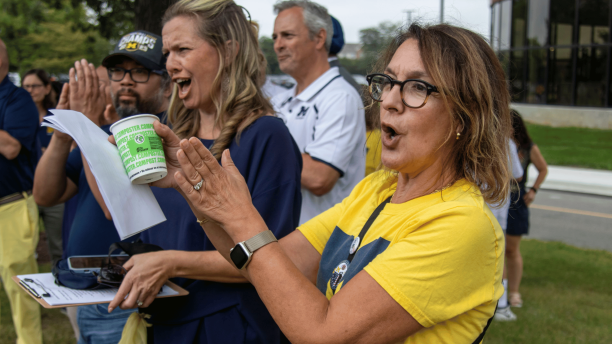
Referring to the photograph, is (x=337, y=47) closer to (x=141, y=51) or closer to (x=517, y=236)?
Answer: (x=141, y=51)

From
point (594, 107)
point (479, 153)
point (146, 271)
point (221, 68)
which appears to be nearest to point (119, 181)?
point (146, 271)

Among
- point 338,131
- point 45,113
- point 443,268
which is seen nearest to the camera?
point 443,268

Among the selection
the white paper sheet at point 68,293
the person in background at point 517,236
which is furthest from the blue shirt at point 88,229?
the person in background at point 517,236

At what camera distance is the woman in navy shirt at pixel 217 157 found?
1.92 meters

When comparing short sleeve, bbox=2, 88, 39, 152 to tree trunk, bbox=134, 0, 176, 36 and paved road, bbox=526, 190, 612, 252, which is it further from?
paved road, bbox=526, 190, 612, 252

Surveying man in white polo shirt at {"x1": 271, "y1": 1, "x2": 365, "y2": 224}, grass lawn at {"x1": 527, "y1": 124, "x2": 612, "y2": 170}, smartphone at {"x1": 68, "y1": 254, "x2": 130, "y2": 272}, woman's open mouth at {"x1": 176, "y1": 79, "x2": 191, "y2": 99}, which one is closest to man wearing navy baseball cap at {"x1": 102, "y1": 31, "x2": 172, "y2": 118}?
man in white polo shirt at {"x1": 271, "y1": 1, "x2": 365, "y2": 224}

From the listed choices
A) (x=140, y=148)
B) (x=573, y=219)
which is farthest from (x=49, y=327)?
(x=573, y=219)

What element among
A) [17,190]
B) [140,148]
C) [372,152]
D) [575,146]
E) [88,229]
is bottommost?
[575,146]

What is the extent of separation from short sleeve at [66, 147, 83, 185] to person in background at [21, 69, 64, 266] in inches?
120

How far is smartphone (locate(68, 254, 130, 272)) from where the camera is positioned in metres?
2.12

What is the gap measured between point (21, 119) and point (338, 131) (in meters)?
2.62

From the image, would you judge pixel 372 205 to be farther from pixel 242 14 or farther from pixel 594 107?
pixel 594 107

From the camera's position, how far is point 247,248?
56.6 inches

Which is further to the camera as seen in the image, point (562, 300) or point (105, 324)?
point (562, 300)
